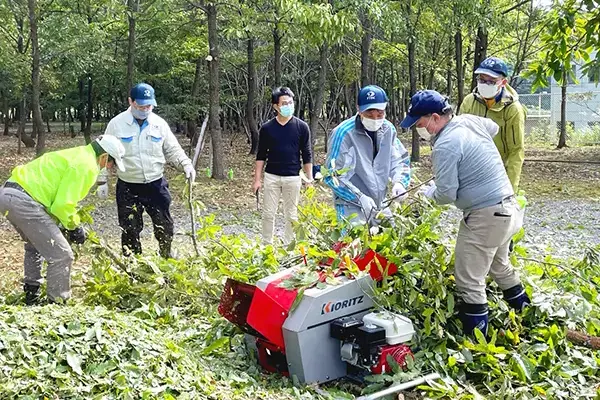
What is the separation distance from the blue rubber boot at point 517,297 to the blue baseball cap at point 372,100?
1.56 metres

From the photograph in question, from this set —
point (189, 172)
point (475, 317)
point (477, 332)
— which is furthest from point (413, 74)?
point (477, 332)

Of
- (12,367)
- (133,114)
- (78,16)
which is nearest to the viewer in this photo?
(12,367)

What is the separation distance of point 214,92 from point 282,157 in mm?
7850

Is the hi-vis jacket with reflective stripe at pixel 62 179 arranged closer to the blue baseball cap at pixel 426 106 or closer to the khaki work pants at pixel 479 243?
the blue baseball cap at pixel 426 106

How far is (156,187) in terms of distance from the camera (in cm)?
621

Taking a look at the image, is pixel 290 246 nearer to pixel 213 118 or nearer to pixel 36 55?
pixel 213 118

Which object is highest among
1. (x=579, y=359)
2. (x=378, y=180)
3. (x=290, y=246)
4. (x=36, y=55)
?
(x=36, y=55)

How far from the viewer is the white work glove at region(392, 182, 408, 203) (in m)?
4.54

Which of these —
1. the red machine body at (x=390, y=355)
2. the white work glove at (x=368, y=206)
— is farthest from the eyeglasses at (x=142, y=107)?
the red machine body at (x=390, y=355)

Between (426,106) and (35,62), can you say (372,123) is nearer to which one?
(426,106)

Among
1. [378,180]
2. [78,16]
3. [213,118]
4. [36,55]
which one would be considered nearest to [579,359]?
[378,180]

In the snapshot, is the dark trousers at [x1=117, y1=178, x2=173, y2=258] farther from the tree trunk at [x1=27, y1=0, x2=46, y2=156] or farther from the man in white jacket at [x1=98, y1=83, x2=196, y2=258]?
the tree trunk at [x1=27, y1=0, x2=46, y2=156]

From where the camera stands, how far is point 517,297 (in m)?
4.28

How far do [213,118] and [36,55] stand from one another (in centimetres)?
413
